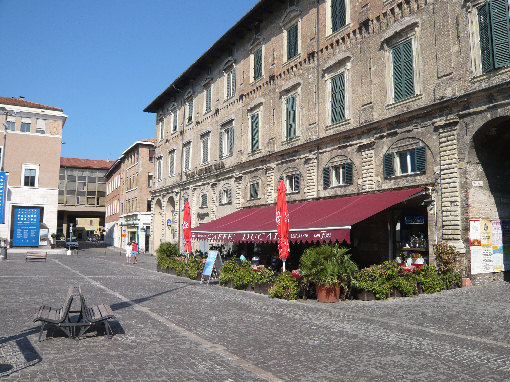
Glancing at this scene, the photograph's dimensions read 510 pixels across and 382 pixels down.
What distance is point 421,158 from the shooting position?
1515 centimetres

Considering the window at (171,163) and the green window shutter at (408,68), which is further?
the window at (171,163)

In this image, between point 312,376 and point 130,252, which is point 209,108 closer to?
point 130,252

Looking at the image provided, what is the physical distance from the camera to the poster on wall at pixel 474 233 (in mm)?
13828

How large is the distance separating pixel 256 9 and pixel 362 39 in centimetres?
788

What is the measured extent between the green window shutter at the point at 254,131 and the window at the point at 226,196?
3797 mm

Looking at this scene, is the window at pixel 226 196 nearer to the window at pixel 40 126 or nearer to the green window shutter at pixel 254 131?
the green window shutter at pixel 254 131

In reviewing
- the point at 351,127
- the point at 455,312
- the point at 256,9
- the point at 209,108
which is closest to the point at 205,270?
the point at 351,127

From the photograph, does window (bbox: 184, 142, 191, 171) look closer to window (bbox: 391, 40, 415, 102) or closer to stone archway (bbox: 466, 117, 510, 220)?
window (bbox: 391, 40, 415, 102)

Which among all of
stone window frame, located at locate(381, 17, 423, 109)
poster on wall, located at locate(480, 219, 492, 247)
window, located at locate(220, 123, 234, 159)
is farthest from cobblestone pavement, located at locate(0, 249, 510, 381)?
window, located at locate(220, 123, 234, 159)

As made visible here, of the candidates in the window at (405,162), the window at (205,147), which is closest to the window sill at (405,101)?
the window at (405,162)

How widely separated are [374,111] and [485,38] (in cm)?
457

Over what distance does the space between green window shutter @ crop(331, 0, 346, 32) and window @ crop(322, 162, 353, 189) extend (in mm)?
5878

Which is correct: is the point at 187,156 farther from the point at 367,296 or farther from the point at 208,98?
the point at 367,296

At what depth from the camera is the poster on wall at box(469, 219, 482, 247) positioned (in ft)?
45.4
